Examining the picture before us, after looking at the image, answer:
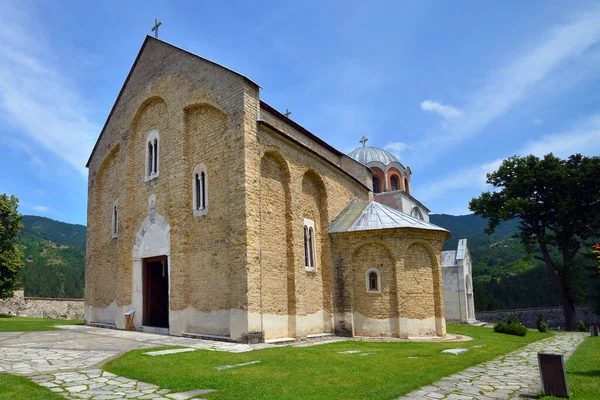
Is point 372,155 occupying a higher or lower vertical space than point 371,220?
higher

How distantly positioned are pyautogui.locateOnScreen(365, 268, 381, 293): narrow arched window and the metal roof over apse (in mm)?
1705

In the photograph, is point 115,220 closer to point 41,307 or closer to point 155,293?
point 155,293

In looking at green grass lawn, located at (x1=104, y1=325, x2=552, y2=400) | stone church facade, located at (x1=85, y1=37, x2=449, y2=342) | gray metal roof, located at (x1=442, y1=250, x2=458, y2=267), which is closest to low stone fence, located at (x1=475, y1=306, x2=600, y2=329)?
gray metal roof, located at (x1=442, y1=250, x2=458, y2=267)

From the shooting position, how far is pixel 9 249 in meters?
26.3

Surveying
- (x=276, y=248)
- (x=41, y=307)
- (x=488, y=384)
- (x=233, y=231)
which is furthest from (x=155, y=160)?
(x=41, y=307)

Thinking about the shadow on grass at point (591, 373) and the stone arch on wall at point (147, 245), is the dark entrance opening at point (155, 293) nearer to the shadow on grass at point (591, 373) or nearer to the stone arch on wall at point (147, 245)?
the stone arch on wall at point (147, 245)

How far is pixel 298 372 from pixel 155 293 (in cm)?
1020

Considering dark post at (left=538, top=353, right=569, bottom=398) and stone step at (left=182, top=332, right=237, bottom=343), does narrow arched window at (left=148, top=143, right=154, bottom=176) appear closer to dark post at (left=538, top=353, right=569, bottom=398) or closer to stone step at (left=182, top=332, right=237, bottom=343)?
stone step at (left=182, top=332, right=237, bottom=343)

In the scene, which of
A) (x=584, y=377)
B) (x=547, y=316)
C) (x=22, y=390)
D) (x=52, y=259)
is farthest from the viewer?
(x=52, y=259)

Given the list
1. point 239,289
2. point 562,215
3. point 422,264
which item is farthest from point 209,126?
point 562,215

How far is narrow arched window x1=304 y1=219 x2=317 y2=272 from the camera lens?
1576 centimetres

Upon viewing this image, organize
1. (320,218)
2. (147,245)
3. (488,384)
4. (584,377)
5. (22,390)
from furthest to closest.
Result: (320,218), (147,245), (584,377), (488,384), (22,390)

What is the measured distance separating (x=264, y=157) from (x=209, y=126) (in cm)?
229

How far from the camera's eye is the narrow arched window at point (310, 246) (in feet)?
51.7
